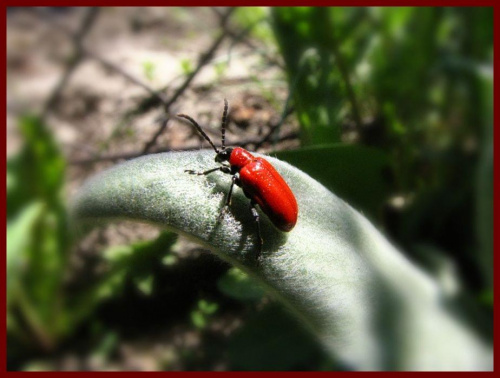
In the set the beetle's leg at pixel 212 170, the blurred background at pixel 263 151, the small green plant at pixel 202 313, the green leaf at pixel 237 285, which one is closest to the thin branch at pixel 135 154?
the blurred background at pixel 263 151

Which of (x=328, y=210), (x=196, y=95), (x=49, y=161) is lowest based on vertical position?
(x=328, y=210)

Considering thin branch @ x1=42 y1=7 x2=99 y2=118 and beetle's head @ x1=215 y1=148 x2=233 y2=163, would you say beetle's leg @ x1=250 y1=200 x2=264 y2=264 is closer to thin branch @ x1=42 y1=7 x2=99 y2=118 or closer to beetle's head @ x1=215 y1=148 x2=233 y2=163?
beetle's head @ x1=215 y1=148 x2=233 y2=163

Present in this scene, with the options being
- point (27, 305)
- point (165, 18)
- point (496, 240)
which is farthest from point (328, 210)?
point (165, 18)

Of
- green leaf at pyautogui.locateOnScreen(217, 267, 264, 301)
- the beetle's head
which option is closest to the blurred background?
green leaf at pyautogui.locateOnScreen(217, 267, 264, 301)

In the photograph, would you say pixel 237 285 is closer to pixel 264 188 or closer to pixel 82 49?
pixel 264 188

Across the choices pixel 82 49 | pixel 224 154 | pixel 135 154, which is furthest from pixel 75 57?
pixel 224 154

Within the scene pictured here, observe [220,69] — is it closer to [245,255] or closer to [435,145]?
[435,145]
